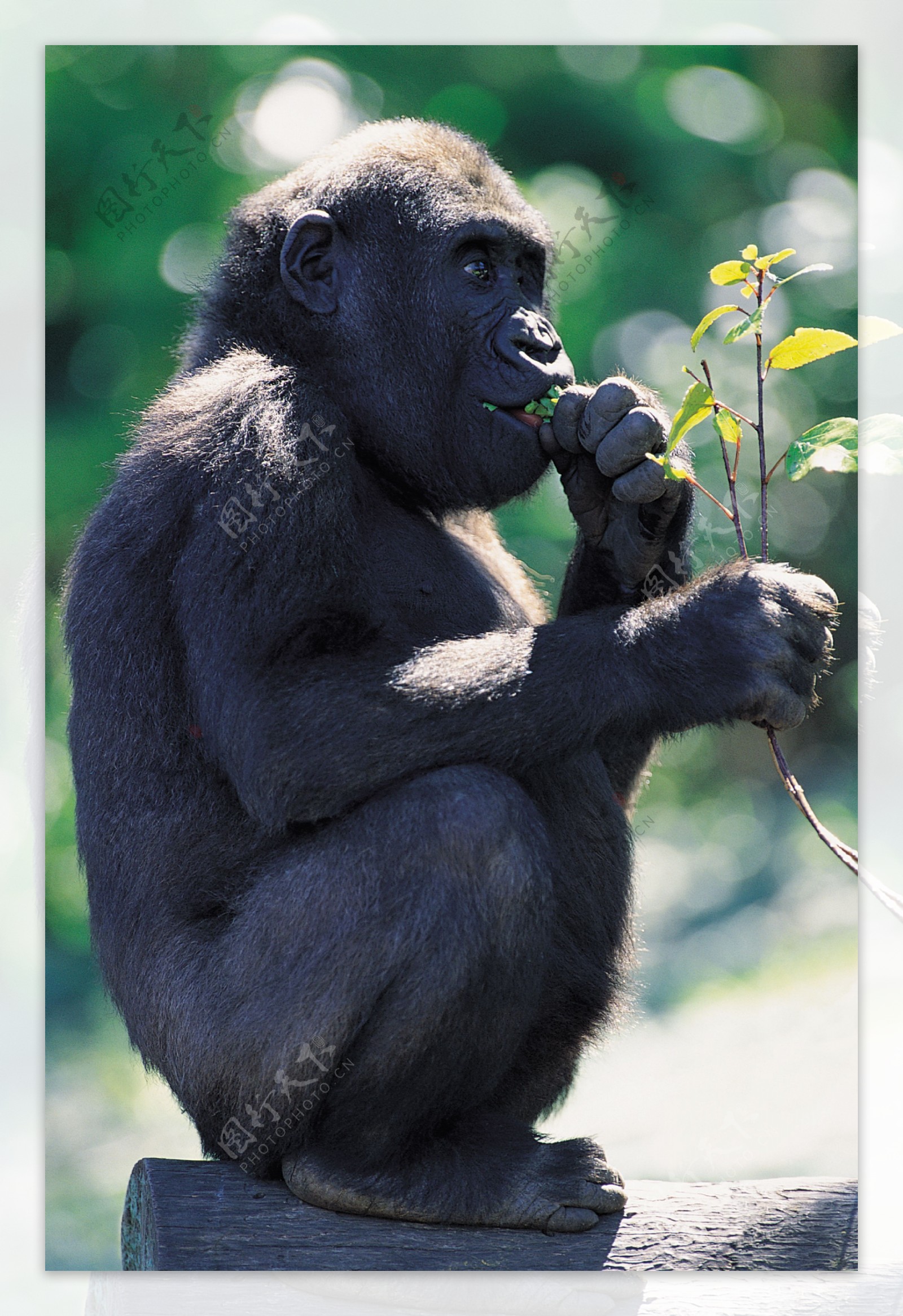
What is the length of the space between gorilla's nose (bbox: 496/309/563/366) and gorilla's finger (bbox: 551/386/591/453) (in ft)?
0.47

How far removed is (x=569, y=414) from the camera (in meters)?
2.50

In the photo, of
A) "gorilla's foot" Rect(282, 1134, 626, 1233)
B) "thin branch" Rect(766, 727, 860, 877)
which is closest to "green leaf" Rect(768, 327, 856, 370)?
"thin branch" Rect(766, 727, 860, 877)

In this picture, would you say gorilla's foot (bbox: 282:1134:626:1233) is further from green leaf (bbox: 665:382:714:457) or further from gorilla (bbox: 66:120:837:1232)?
green leaf (bbox: 665:382:714:457)

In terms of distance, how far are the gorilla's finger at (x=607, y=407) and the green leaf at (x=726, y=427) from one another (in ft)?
0.50

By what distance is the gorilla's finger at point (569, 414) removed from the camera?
2496 millimetres

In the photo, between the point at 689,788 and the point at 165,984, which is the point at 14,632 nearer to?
the point at 165,984

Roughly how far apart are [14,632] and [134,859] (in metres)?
0.75

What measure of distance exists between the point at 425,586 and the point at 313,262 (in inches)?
26.5

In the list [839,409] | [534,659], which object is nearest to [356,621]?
[534,659]

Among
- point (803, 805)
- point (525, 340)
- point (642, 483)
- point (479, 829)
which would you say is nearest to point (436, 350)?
point (525, 340)

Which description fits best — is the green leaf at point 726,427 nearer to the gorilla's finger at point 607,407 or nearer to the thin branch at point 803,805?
the gorilla's finger at point 607,407

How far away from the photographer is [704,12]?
9.80 feet

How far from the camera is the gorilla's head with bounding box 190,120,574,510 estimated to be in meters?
2.62

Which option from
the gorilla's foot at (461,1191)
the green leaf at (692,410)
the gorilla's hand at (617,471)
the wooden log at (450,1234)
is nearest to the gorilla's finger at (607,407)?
the gorilla's hand at (617,471)
